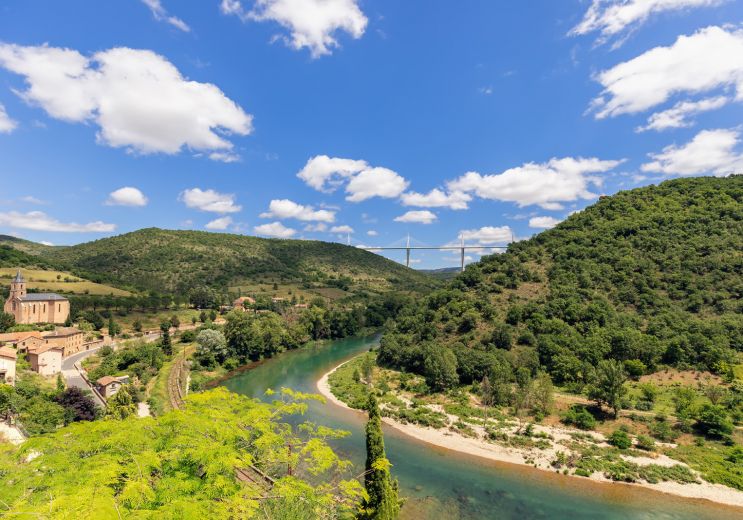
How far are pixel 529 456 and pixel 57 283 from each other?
95291 millimetres

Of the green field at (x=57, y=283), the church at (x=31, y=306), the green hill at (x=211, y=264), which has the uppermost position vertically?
the green hill at (x=211, y=264)

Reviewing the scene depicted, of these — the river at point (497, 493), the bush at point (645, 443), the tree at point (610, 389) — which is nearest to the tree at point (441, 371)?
the river at point (497, 493)

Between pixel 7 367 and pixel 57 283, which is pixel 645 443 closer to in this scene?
pixel 7 367

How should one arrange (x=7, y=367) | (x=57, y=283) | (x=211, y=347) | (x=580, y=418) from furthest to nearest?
(x=57, y=283)
(x=211, y=347)
(x=580, y=418)
(x=7, y=367)

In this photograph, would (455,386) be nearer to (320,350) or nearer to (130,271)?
(320,350)

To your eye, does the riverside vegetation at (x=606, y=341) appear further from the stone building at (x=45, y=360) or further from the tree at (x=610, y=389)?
the stone building at (x=45, y=360)

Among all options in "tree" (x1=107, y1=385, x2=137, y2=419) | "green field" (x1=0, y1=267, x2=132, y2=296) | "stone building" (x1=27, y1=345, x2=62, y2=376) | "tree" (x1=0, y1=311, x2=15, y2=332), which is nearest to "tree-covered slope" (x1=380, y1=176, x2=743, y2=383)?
"tree" (x1=107, y1=385, x2=137, y2=419)

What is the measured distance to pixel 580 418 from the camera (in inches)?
1342

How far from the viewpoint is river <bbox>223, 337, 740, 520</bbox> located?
22.7m

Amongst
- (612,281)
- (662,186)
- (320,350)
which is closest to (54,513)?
(612,281)

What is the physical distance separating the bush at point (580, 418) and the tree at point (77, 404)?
41022mm

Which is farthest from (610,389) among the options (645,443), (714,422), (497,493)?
(497,493)

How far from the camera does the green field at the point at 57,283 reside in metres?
74.4

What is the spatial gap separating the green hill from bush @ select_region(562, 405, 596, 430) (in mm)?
95251
